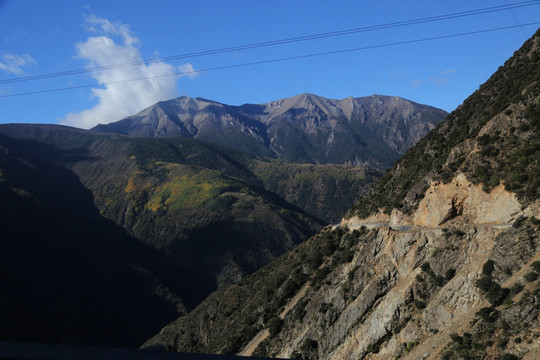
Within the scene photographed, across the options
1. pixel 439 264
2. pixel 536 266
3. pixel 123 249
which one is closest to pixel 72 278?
pixel 123 249

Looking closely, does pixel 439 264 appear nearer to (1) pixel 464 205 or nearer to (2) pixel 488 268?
(2) pixel 488 268

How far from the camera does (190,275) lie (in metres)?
140

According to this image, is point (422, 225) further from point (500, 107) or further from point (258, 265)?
point (258, 265)

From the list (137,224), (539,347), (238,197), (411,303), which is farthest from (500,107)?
(137,224)

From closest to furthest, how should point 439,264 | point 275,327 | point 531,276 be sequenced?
point 531,276, point 439,264, point 275,327

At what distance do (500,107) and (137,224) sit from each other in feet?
524

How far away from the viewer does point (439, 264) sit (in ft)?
87.3

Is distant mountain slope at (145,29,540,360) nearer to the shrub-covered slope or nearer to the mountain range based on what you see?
the shrub-covered slope

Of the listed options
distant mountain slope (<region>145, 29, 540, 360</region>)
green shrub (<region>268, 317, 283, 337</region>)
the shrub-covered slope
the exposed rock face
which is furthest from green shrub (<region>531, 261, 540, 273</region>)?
the shrub-covered slope

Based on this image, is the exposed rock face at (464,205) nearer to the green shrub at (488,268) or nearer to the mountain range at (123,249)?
the green shrub at (488,268)

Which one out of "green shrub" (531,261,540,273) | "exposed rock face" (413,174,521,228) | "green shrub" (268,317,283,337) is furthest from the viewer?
"green shrub" (268,317,283,337)

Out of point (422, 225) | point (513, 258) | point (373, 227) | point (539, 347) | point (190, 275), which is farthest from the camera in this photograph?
point (190, 275)

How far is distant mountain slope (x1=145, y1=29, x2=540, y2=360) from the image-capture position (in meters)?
20.6

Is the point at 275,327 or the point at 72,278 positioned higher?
the point at 72,278
